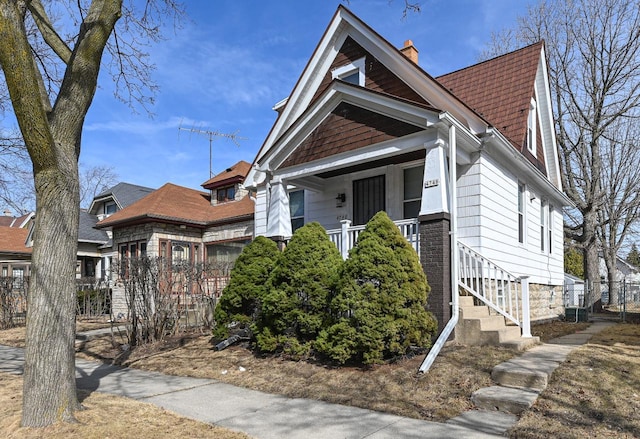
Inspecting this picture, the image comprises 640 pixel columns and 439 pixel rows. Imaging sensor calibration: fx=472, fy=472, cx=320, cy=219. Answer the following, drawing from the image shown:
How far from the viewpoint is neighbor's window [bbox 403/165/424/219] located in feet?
33.7

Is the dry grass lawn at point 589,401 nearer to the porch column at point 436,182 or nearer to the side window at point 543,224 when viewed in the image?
the porch column at point 436,182

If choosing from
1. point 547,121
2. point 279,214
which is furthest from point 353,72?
point 547,121

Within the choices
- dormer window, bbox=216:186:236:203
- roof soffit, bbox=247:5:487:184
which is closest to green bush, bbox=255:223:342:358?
roof soffit, bbox=247:5:487:184

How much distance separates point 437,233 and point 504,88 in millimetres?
6273

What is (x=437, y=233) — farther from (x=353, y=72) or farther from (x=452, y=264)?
(x=353, y=72)

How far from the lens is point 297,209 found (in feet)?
42.5

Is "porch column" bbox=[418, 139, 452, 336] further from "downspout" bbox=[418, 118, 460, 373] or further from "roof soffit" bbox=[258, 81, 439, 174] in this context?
"roof soffit" bbox=[258, 81, 439, 174]

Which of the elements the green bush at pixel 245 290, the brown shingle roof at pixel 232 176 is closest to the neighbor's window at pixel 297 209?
the green bush at pixel 245 290

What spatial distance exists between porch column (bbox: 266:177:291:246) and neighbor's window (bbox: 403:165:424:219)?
2.64 meters

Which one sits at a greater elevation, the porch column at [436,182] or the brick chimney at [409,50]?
the brick chimney at [409,50]

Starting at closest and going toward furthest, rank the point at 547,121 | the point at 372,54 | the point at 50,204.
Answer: the point at 50,204, the point at 372,54, the point at 547,121

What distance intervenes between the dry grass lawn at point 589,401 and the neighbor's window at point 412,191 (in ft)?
14.7

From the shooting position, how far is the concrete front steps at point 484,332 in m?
6.99

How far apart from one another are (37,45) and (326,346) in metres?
6.93
